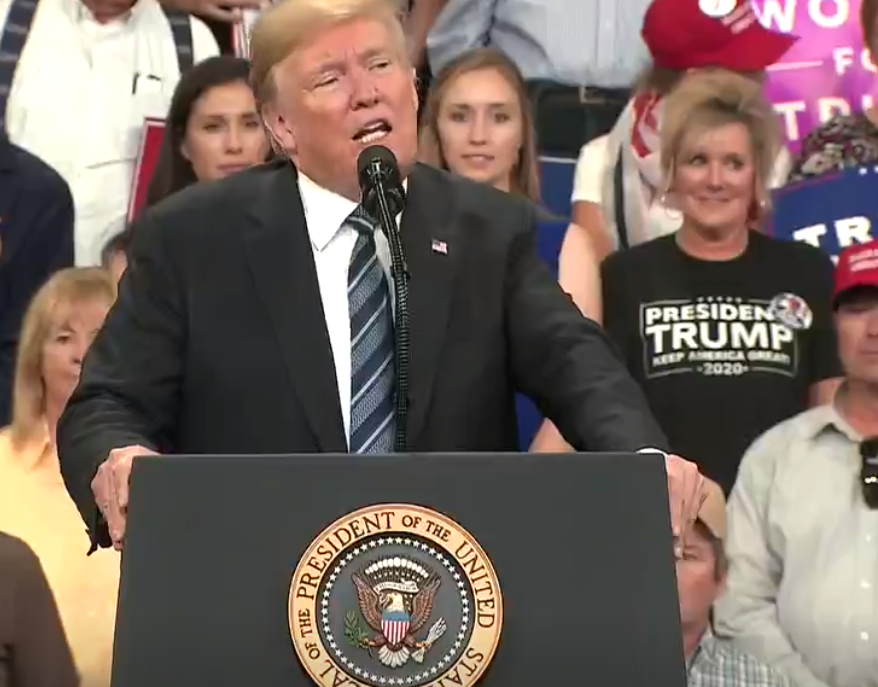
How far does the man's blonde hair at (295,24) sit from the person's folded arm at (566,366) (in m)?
0.31

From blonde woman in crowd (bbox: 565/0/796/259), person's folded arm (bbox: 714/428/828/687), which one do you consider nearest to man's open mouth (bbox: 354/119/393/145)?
person's folded arm (bbox: 714/428/828/687)

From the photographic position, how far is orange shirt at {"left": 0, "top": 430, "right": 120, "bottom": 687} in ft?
11.1

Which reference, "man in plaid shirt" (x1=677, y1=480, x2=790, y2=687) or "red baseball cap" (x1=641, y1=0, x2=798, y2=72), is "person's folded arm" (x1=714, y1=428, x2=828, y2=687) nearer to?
"man in plaid shirt" (x1=677, y1=480, x2=790, y2=687)

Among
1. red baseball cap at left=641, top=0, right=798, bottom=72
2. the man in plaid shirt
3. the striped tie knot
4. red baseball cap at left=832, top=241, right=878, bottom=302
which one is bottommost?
the man in plaid shirt

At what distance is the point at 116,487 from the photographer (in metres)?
1.83

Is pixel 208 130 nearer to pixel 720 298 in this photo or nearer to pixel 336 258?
pixel 720 298

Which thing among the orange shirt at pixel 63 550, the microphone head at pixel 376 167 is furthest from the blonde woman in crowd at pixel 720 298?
the microphone head at pixel 376 167

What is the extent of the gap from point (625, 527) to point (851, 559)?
1.86 m

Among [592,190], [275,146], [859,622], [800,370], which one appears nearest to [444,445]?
[275,146]

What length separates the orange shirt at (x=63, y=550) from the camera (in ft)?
11.1

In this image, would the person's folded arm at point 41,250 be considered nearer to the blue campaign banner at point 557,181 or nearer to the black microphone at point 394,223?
the blue campaign banner at point 557,181

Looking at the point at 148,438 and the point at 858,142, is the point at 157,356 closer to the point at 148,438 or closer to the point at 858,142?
the point at 148,438

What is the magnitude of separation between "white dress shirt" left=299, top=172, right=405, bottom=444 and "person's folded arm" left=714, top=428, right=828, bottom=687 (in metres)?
1.52

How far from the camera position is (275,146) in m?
2.34
